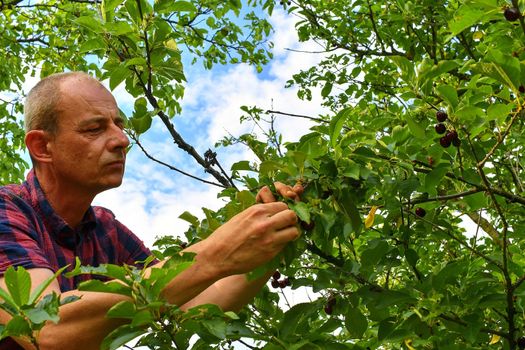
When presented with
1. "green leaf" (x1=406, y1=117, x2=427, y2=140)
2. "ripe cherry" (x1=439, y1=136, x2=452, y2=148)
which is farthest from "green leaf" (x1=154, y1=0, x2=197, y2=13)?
Result: "ripe cherry" (x1=439, y1=136, x2=452, y2=148)

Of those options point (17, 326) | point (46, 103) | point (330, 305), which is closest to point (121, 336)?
point (17, 326)

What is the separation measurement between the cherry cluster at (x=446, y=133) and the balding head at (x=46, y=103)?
60.0 inches

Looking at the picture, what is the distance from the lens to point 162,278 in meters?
1.33

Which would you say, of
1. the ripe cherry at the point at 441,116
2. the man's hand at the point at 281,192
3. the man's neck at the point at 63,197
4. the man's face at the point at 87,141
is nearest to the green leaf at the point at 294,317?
the man's hand at the point at 281,192

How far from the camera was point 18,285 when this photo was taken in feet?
4.26

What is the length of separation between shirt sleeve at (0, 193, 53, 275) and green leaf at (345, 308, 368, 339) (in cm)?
100

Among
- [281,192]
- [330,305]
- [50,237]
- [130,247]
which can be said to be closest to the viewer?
[281,192]

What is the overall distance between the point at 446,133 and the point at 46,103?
64.4 inches

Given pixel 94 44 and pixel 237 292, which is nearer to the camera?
pixel 237 292

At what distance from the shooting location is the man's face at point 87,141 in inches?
92.5

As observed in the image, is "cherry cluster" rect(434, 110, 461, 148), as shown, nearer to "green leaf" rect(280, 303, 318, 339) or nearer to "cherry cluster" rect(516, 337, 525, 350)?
"green leaf" rect(280, 303, 318, 339)

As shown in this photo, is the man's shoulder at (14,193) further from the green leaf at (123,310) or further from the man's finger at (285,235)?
the man's finger at (285,235)

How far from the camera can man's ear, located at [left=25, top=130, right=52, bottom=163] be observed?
246 cm

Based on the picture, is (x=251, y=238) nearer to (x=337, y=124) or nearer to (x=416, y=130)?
(x=337, y=124)
